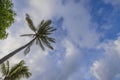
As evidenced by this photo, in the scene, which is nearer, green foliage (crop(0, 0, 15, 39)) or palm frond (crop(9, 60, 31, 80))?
green foliage (crop(0, 0, 15, 39))

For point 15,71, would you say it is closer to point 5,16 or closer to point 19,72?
point 19,72

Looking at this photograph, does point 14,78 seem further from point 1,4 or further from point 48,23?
point 1,4

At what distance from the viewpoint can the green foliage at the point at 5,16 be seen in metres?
28.8

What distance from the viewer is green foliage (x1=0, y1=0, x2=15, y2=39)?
28.8m

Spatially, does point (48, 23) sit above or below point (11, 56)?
above

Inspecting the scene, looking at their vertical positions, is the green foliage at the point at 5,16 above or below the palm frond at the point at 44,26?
below

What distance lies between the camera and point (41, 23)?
124 ft

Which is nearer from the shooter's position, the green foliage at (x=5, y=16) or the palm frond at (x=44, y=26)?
the green foliage at (x=5, y=16)

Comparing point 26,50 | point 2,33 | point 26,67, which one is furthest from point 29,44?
point 2,33

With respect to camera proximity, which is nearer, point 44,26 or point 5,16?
point 5,16

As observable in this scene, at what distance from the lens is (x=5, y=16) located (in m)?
29.1

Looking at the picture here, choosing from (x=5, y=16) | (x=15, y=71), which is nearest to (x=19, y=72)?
(x=15, y=71)

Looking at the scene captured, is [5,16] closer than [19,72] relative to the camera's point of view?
Yes

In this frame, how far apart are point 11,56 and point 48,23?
26.5ft
